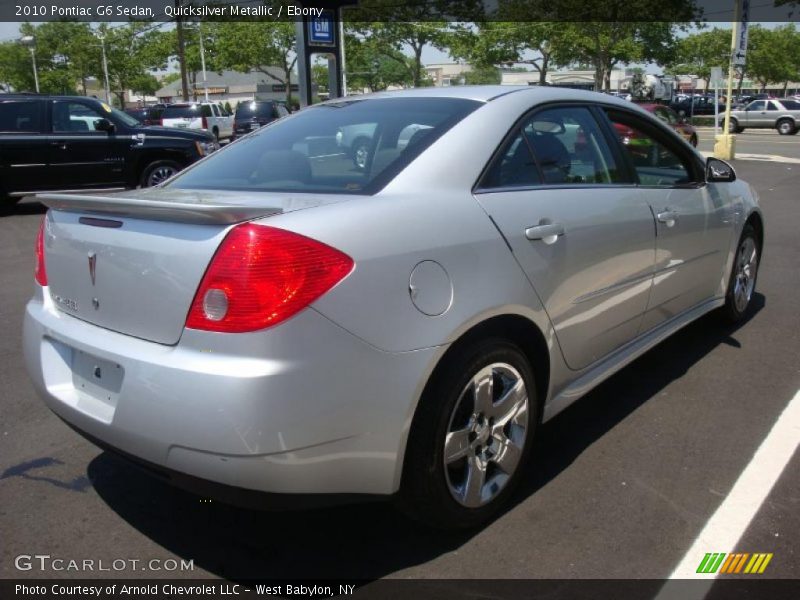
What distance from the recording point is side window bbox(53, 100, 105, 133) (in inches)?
442

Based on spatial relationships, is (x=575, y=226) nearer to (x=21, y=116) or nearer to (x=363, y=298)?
(x=363, y=298)

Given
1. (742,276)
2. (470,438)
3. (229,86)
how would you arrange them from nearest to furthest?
(470,438) → (742,276) → (229,86)

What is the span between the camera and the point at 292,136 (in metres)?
3.18

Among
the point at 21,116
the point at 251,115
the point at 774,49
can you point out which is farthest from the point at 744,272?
the point at 774,49

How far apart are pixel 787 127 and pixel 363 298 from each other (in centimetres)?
3892

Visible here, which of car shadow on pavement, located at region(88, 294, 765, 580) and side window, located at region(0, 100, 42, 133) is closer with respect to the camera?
car shadow on pavement, located at region(88, 294, 765, 580)

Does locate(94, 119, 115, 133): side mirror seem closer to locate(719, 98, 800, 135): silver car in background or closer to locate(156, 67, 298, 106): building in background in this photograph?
locate(719, 98, 800, 135): silver car in background

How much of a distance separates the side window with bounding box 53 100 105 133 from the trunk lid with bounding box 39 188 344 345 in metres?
9.73

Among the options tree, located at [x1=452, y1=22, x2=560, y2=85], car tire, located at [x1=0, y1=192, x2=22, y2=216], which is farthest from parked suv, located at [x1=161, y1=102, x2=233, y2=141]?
tree, located at [x1=452, y1=22, x2=560, y2=85]

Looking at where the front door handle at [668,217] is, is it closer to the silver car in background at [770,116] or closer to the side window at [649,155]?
the side window at [649,155]

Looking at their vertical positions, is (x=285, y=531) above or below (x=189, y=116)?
below

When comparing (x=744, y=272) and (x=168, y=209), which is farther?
(x=744, y=272)

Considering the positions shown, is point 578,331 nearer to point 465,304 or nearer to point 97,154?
point 465,304

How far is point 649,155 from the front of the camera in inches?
153
